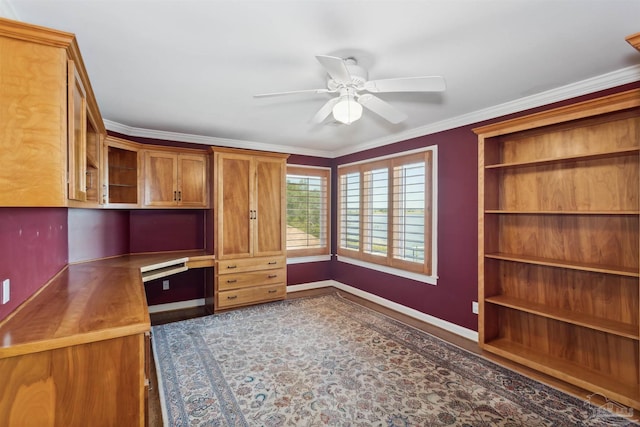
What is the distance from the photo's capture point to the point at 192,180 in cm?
414

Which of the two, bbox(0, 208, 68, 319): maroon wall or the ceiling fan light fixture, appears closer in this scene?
bbox(0, 208, 68, 319): maroon wall

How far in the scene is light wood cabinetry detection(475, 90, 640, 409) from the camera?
2.30 metres

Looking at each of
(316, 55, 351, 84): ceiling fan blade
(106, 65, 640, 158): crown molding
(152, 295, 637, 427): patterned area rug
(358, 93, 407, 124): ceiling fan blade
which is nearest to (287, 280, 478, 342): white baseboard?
(152, 295, 637, 427): patterned area rug

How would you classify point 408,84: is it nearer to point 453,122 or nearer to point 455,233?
point 453,122

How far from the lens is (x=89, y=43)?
1932 mm

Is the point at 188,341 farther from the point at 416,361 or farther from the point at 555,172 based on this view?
the point at 555,172

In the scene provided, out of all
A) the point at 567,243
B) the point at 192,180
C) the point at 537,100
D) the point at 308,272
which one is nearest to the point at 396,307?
the point at 308,272

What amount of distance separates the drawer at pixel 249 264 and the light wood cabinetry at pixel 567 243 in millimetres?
2667

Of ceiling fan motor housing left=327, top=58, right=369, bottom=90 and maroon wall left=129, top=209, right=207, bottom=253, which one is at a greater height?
ceiling fan motor housing left=327, top=58, right=369, bottom=90

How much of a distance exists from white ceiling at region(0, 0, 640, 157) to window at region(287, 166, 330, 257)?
1981mm

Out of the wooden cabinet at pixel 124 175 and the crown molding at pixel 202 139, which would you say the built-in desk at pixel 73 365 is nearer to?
the wooden cabinet at pixel 124 175

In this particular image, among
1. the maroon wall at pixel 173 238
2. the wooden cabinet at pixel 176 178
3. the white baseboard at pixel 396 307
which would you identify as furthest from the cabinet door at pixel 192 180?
the white baseboard at pixel 396 307

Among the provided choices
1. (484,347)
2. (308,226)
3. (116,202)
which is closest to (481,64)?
(484,347)

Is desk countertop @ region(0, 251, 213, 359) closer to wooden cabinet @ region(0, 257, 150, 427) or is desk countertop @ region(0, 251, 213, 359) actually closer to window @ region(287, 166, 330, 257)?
wooden cabinet @ region(0, 257, 150, 427)
